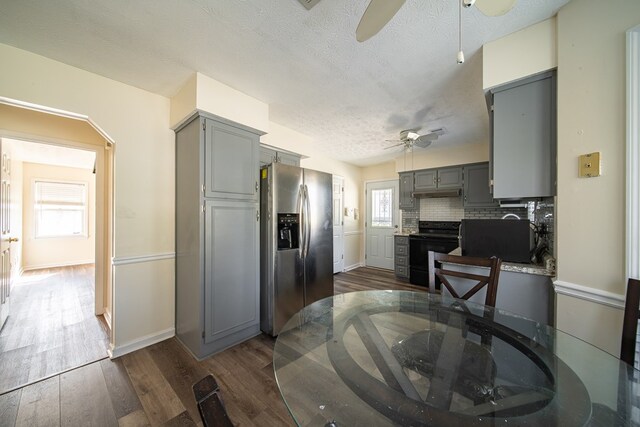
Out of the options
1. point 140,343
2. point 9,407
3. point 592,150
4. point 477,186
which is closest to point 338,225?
point 477,186

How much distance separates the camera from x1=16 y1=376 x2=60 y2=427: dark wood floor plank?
1.38 meters

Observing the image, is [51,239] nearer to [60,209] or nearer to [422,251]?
[60,209]

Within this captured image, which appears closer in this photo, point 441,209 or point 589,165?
point 589,165

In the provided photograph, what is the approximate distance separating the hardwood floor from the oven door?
4.26 meters

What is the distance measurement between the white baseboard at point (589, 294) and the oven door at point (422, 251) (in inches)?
100

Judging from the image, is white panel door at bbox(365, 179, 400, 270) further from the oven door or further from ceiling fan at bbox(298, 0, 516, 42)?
ceiling fan at bbox(298, 0, 516, 42)

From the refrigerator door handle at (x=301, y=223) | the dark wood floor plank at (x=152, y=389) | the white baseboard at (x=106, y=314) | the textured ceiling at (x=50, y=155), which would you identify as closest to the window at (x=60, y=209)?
the textured ceiling at (x=50, y=155)

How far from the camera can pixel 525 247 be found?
1.70 m

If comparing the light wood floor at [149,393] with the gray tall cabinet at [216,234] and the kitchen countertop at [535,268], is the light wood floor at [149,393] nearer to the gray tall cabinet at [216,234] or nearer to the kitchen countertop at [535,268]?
the gray tall cabinet at [216,234]

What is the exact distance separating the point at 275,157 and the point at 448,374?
2.74 meters

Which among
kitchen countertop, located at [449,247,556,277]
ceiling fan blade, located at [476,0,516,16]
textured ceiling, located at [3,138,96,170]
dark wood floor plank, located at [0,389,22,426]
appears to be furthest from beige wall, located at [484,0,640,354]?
textured ceiling, located at [3,138,96,170]

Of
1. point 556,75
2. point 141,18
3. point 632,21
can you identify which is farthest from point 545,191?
point 141,18

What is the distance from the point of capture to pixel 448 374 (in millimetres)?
903

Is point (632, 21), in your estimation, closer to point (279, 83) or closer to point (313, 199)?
point (279, 83)
